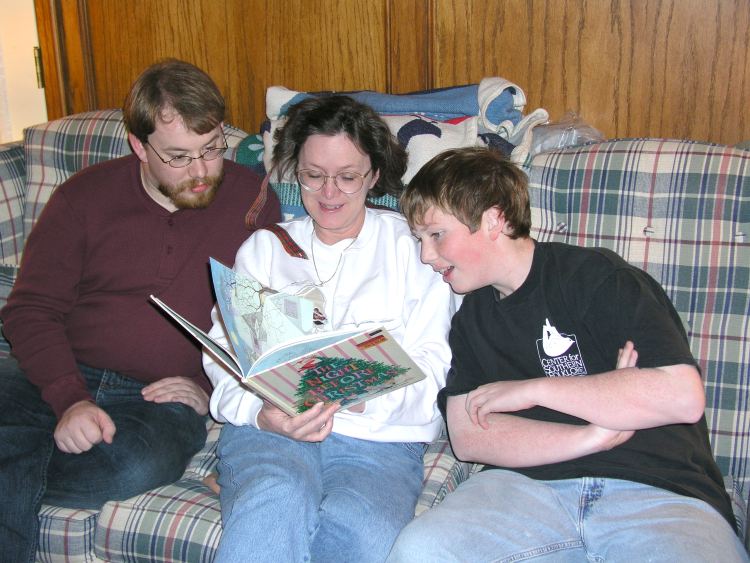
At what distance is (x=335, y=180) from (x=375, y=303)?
0.29 m

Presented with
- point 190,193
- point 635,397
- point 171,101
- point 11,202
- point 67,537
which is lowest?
point 67,537

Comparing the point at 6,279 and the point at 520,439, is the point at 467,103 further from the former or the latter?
the point at 6,279

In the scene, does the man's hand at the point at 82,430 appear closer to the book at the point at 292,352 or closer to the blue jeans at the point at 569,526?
the book at the point at 292,352

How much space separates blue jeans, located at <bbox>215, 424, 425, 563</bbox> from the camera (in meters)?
1.44

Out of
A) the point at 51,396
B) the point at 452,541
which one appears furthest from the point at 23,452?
the point at 452,541

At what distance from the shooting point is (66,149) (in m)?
2.43

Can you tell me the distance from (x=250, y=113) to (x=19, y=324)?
1.17 metres

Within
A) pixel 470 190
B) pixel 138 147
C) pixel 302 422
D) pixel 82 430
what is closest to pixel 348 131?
pixel 470 190

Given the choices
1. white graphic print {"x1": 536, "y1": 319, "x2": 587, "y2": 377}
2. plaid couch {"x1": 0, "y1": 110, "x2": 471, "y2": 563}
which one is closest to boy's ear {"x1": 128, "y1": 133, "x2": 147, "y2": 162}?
plaid couch {"x1": 0, "y1": 110, "x2": 471, "y2": 563}

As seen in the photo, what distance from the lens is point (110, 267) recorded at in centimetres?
201

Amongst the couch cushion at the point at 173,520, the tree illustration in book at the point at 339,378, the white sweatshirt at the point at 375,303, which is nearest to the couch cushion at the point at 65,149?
the white sweatshirt at the point at 375,303

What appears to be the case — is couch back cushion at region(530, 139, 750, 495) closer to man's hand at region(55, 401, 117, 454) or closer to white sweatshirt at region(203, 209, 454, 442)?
white sweatshirt at region(203, 209, 454, 442)

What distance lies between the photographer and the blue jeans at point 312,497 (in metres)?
1.44

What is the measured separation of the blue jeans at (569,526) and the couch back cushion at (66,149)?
1.40 meters
